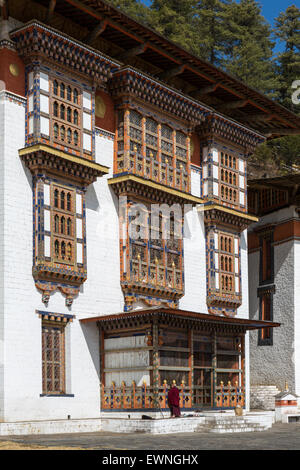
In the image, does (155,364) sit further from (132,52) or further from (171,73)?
(171,73)

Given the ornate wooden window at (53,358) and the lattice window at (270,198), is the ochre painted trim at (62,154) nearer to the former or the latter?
the ornate wooden window at (53,358)

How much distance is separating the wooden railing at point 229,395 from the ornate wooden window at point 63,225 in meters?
6.47

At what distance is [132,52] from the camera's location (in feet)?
77.5

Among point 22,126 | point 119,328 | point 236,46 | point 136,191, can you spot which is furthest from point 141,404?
point 236,46

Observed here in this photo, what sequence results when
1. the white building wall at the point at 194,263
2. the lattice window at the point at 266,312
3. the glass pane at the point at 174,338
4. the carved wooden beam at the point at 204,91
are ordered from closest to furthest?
1. the glass pane at the point at 174,338
2. the white building wall at the point at 194,263
3. the carved wooden beam at the point at 204,91
4. the lattice window at the point at 266,312

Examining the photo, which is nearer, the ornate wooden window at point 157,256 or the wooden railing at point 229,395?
the ornate wooden window at point 157,256

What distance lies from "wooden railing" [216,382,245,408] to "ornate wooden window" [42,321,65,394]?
17.7 ft

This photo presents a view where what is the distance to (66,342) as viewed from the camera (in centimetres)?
2091

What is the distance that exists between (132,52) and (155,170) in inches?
142

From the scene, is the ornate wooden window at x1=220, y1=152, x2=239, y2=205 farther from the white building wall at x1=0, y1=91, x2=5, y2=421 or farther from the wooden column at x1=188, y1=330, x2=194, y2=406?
the white building wall at x1=0, y1=91, x2=5, y2=421

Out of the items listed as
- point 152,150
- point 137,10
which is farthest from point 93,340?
point 137,10

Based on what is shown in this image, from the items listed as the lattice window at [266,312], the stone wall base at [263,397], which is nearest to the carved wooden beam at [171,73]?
the lattice window at [266,312]

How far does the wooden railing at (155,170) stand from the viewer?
23.0m
